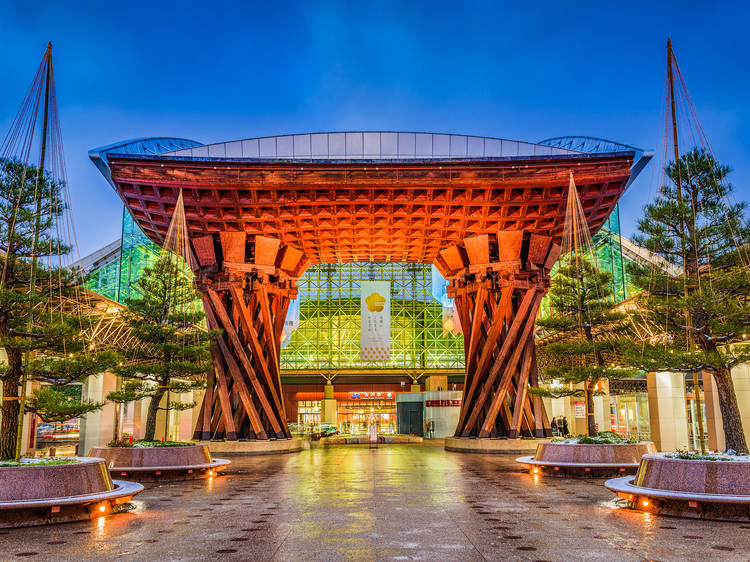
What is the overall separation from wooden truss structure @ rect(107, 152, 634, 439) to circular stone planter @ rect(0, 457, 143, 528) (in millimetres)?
11079

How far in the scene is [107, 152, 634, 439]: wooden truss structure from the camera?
18.9 m

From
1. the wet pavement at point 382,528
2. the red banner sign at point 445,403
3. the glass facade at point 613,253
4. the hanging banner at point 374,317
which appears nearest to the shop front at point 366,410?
the hanging banner at point 374,317

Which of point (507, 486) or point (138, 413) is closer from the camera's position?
point (507, 486)

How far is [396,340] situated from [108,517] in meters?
40.8

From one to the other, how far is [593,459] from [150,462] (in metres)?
8.58

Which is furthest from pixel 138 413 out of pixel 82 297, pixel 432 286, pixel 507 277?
pixel 432 286

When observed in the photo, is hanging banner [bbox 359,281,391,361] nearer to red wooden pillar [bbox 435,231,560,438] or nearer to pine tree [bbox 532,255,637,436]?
red wooden pillar [bbox 435,231,560,438]

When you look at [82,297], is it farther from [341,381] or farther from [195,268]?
[341,381]

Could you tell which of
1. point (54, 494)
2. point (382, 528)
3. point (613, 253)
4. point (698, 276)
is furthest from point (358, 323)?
point (382, 528)

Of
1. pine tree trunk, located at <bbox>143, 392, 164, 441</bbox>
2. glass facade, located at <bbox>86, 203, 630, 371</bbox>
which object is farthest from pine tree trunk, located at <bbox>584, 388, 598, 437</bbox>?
glass facade, located at <bbox>86, 203, 630, 371</bbox>

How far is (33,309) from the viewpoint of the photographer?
8719mm

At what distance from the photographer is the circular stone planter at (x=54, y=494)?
7.04m

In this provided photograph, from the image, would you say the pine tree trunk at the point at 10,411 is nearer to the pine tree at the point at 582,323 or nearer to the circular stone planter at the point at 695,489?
the circular stone planter at the point at 695,489

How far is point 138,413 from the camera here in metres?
25.9
